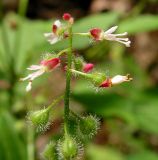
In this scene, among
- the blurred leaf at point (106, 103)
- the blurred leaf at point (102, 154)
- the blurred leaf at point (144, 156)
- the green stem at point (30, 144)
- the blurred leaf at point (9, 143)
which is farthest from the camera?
the blurred leaf at point (102, 154)

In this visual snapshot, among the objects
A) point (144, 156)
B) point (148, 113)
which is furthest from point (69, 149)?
point (148, 113)

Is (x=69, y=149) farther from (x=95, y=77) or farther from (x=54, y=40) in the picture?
(x=54, y=40)

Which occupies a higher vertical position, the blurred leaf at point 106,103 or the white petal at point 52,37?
the white petal at point 52,37

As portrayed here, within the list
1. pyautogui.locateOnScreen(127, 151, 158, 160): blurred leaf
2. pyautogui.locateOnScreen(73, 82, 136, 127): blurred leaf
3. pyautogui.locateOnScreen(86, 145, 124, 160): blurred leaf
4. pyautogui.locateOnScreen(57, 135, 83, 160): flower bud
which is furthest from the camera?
pyautogui.locateOnScreen(86, 145, 124, 160): blurred leaf

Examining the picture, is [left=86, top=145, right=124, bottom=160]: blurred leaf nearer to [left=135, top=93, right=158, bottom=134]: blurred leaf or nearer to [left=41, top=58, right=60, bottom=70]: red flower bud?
[left=135, top=93, right=158, bottom=134]: blurred leaf

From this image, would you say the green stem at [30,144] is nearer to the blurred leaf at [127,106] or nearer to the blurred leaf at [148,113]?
the blurred leaf at [127,106]

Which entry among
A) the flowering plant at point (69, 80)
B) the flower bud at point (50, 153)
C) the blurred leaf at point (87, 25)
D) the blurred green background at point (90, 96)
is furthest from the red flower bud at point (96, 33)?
the blurred leaf at point (87, 25)

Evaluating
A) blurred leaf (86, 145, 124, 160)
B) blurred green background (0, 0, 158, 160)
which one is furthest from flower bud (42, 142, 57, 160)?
blurred leaf (86, 145, 124, 160)
